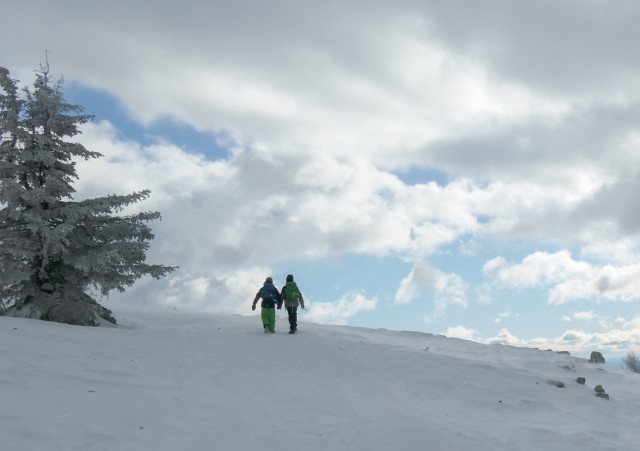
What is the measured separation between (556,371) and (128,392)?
1399cm

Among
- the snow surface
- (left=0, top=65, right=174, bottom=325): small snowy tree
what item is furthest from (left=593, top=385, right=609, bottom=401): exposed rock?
(left=0, top=65, right=174, bottom=325): small snowy tree

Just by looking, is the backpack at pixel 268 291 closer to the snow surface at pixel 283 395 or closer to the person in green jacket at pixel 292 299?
the person in green jacket at pixel 292 299

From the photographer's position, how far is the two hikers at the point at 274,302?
20.1 meters

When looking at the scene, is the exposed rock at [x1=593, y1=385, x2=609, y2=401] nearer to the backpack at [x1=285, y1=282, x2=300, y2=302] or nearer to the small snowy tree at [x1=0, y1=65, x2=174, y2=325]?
the backpack at [x1=285, y1=282, x2=300, y2=302]

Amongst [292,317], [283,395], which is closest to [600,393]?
[283,395]

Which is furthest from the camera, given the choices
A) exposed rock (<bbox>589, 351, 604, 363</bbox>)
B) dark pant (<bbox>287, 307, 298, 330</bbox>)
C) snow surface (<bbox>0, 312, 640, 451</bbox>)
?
exposed rock (<bbox>589, 351, 604, 363</bbox>)

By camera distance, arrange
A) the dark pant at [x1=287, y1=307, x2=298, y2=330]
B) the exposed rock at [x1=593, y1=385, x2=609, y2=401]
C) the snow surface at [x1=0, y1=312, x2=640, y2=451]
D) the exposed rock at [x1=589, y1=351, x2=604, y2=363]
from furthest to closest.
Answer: the exposed rock at [x1=589, y1=351, x2=604, y2=363], the dark pant at [x1=287, y1=307, x2=298, y2=330], the exposed rock at [x1=593, y1=385, x2=609, y2=401], the snow surface at [x1=0, y1=312, x2=640, y2=451]

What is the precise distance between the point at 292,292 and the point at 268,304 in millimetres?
1014

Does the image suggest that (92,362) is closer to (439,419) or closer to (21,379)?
(21,379)

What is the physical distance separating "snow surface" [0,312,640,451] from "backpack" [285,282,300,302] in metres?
1.37

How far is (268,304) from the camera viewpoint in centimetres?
2023

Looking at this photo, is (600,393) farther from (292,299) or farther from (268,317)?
(268,317)

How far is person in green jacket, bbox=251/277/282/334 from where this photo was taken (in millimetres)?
20156

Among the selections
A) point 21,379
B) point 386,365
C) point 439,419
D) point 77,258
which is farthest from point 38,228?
point 439,419
